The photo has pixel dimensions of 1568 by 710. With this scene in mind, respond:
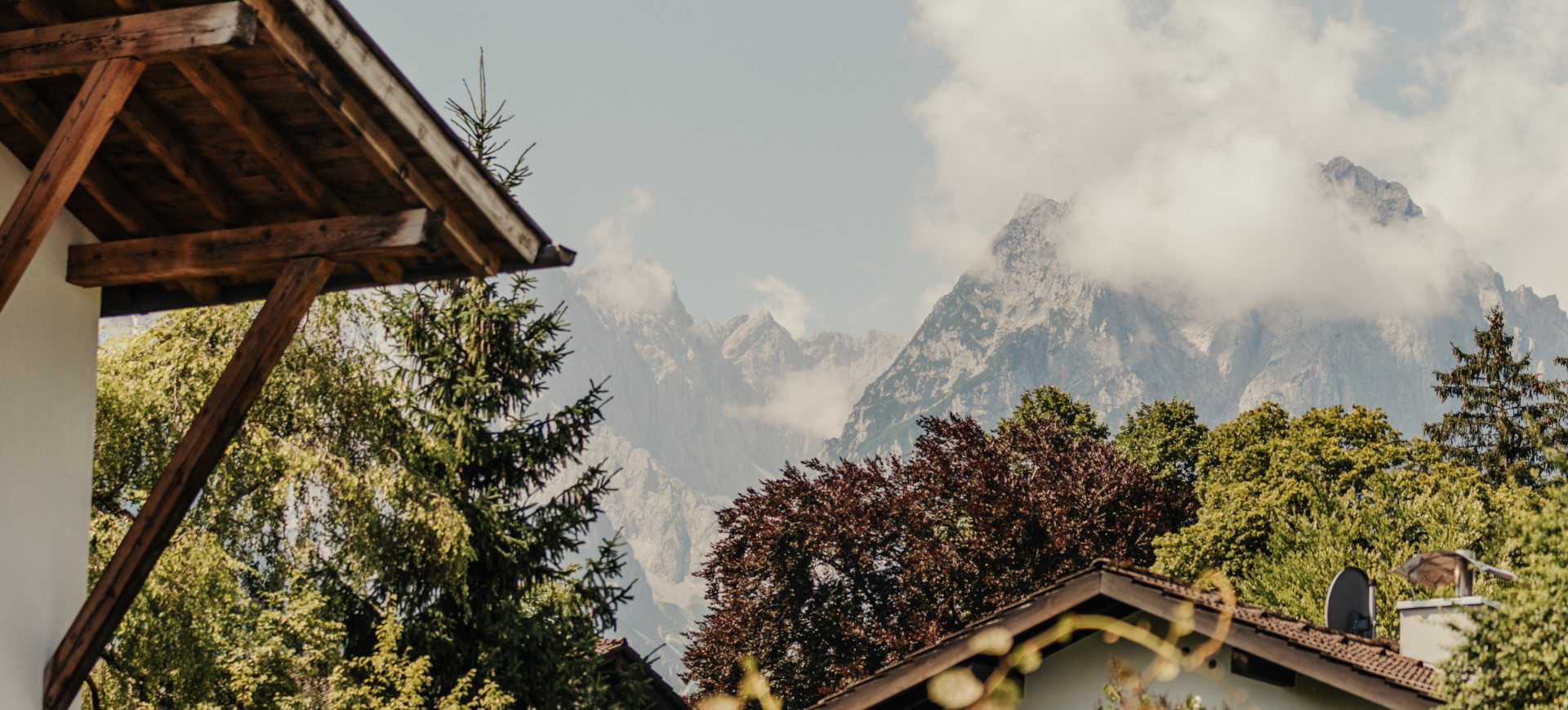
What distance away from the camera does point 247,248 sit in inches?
228

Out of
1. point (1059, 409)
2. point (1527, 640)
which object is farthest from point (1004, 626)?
point (1059, 409)

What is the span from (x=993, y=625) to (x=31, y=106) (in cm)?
672

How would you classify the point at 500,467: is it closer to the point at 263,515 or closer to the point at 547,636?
the point at 547,636

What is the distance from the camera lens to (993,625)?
8906 millimetres

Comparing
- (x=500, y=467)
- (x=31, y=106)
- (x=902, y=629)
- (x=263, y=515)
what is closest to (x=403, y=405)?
(x=500, y=467)

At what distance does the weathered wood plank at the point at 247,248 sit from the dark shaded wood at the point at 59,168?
109 centimetres

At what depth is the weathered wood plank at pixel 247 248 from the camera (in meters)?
5.43

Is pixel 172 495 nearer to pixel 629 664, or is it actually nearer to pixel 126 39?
pixel 126 39

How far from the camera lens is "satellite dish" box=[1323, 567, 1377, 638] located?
13.0 m

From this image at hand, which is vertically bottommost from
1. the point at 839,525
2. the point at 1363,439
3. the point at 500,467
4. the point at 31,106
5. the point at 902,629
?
the point at 31,106

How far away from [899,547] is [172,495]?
2912cm

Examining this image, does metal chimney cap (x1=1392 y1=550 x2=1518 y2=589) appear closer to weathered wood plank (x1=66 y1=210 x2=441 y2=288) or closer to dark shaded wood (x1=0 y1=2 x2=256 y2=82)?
weathered wood plank (x1=66 y1=210 x2=441 y2=288)

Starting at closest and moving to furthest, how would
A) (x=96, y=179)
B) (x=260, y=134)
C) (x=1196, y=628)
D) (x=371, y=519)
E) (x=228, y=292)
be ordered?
(x=260, y=134) → (x=96, y=179) → (x=228, y=292) → (x=1196, y=628) → (x=371, y=519)

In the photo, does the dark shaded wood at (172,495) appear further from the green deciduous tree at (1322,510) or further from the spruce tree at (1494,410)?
the spruce tree at (1494,410)
